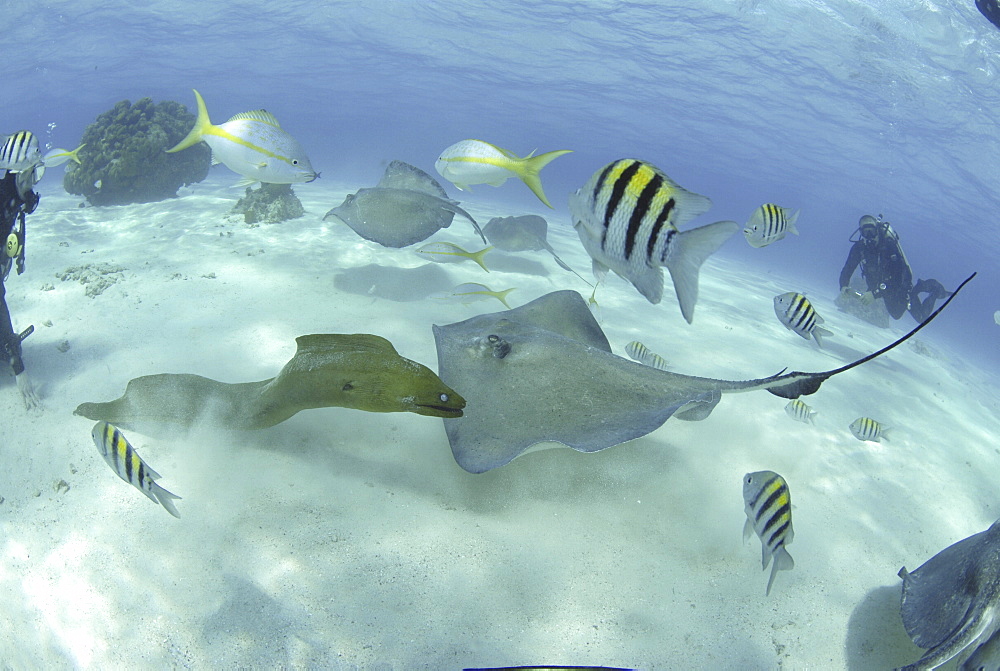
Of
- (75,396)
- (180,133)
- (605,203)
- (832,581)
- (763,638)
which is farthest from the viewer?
(180,133)

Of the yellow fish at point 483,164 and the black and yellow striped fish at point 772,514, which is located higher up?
the yellow fish at point 483,164

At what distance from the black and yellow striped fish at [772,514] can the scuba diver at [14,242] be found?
555 centimetres

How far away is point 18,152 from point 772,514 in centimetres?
786

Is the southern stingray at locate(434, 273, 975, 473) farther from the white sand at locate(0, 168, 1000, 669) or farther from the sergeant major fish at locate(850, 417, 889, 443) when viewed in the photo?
the sergeant major fish at locate(850, 417, 889, 443)

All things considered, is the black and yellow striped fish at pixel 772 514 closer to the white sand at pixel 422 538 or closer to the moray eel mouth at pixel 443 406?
the white sand at pixel 422 538

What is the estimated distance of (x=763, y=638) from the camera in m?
2.49

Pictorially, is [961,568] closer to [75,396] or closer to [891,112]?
[75,396]

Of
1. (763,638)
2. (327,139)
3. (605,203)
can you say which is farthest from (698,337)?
(327,139)

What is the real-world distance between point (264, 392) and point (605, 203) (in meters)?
2.38

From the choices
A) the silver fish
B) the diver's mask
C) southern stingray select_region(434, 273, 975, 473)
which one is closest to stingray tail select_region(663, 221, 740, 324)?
southern stingray select_region(434, 273, 975, 473)

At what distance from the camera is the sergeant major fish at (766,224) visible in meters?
5.19

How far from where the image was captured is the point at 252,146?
12.1 feet

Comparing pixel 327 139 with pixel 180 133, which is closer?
pixel 180 133

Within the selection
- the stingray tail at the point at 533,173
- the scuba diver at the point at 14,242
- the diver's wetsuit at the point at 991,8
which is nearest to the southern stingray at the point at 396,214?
the stingray tail at the point at 533,173
